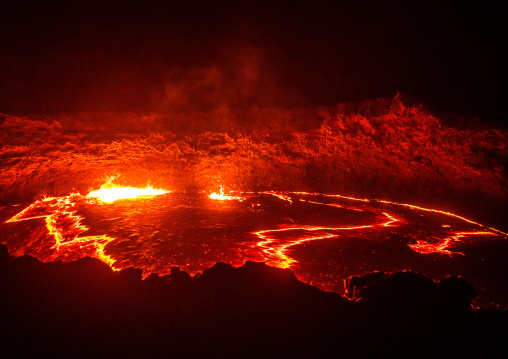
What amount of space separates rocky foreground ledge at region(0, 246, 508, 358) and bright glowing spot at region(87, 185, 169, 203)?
4213mm

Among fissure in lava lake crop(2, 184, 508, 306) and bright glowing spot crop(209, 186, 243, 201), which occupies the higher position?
bright glowing spot crop(209, 186, 243, 201)

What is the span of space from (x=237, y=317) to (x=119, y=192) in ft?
18.9

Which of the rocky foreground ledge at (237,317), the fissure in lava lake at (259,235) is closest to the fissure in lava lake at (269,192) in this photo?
the fissure in lava lake at (259,235)

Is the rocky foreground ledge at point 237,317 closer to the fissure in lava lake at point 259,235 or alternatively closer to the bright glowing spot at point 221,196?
the fissure in lava lake at point 259,235

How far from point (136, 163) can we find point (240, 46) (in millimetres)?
3636

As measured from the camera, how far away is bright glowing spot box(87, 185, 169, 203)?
20.1 feet

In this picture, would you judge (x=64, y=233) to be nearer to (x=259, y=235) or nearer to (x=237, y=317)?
(x=259, y=235)

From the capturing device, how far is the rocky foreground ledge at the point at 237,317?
4.96ft

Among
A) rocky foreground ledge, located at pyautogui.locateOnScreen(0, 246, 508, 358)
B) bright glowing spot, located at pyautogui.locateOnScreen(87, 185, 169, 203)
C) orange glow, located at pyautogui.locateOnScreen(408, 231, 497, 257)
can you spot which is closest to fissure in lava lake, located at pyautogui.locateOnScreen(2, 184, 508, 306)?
orange glow, located at pyautogui.locateOnScreen(408, 231, 497, 257)

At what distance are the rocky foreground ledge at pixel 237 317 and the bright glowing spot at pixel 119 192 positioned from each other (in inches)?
166

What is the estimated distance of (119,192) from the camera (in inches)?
258

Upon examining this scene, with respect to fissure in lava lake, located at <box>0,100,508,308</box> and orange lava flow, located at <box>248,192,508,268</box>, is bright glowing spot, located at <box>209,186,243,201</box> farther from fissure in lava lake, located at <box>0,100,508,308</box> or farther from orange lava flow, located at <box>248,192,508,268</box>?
orange lava flow, located at <box>248,192,508,268</box>

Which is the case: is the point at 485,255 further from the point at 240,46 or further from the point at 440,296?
the point at 240,46

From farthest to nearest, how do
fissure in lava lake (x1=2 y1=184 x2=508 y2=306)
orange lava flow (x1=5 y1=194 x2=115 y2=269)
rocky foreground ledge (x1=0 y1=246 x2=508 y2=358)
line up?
orange lava flow (x1=5 y1=194 x2=115 y2=269), fissure in lava lake (x1=2 y1=184 x2=508 y2=306), rocky foreground ledge (x1=0 y1=246 x2=508 y2=358)
